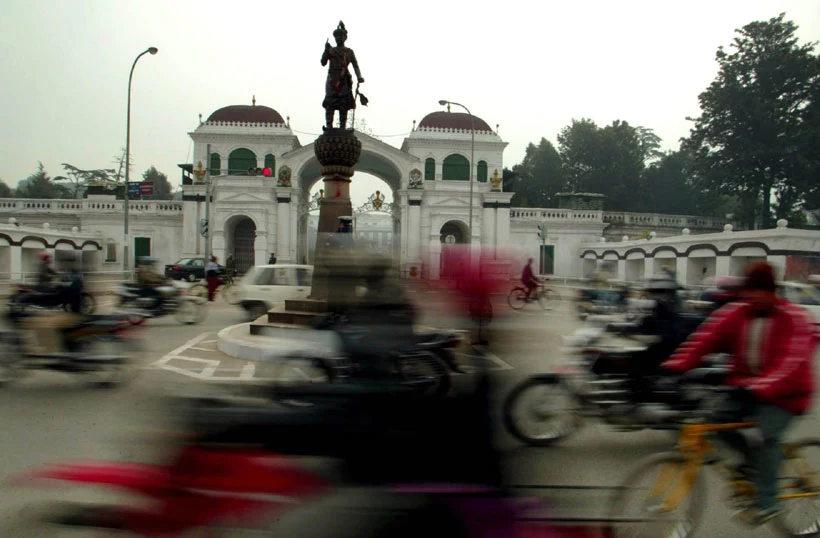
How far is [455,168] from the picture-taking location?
41344 mm

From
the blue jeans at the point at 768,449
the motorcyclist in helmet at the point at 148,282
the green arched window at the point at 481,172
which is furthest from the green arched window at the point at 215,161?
the blue jeans at the point at 768,449

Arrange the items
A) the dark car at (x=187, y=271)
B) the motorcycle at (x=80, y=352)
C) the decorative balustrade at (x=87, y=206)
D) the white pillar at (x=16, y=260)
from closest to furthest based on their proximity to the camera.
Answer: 1. the motorcycle at (x=80, y=352)
2. the white pillar at (x=16, y=260)
3. the dark car at (x=187, y=271)
4. the decorative balustrade at (x=87, y=206)

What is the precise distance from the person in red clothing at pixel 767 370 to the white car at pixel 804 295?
1046 centimetres

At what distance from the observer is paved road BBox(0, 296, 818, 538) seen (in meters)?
3.26

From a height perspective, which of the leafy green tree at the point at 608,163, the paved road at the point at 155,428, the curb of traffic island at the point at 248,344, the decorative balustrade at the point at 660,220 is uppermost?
the leafy green tree at the point at 608,163

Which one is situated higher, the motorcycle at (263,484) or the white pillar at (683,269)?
the white pillar at (683,269)

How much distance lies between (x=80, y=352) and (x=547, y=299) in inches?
590

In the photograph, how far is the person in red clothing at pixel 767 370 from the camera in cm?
309

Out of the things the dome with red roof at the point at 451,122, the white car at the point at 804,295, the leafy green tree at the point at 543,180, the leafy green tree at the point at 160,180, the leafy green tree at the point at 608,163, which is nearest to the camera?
the white car at the point at 804,295

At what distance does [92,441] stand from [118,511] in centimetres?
283

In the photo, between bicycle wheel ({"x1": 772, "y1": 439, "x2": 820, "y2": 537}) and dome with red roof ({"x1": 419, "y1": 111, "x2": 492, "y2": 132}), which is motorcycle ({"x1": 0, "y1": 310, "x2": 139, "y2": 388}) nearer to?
bicycle wheel ({"x1": 772, "y1": 439, "x2": 820, "y2": 537})

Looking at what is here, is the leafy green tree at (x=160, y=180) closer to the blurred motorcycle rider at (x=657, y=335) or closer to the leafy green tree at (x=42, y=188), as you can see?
the leafy green tree at (x=42, y=188)

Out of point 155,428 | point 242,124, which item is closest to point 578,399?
point 155,428

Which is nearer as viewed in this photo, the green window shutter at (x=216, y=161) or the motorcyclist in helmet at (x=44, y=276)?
the motorcyclist in helmet at (x=44, y=276)
